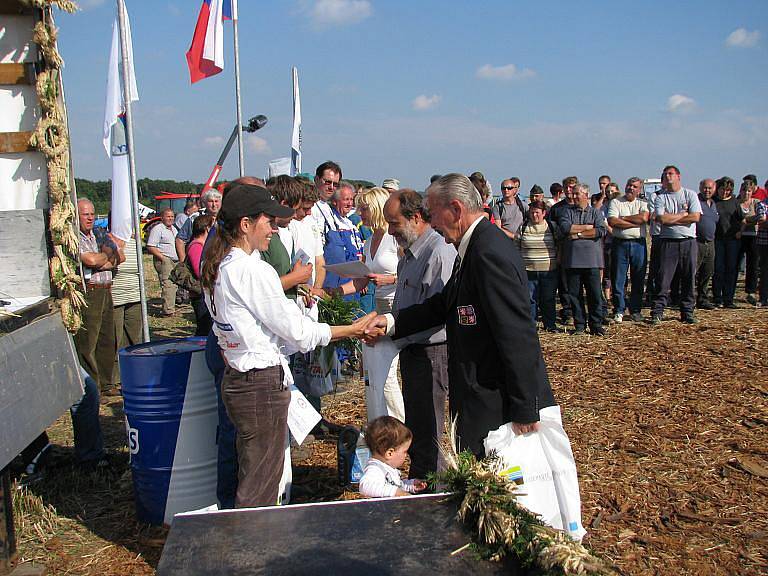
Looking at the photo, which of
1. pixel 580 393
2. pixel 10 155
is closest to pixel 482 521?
pixel 10 155

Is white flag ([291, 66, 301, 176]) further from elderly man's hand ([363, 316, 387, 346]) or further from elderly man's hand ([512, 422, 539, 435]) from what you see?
elderly man's hand ([512, 422, 539, 435])

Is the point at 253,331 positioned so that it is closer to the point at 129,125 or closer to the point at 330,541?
the point at 330,541

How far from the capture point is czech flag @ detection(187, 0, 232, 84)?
1013cm

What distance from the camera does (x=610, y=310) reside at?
39.7 feet

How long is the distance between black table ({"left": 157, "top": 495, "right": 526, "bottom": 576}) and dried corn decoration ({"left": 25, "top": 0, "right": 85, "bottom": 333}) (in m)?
2.36

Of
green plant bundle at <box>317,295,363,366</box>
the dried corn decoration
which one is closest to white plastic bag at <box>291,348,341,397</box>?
green plant bundle at <box>317,295,363,366</box>

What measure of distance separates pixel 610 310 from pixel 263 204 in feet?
31.8

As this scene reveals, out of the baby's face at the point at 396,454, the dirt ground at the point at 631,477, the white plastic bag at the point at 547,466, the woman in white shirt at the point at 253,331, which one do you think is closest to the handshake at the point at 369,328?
the woman in white shirt at the point at 253,331

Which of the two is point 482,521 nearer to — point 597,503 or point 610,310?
point 597,503

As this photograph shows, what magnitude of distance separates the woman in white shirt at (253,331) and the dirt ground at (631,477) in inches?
42.7

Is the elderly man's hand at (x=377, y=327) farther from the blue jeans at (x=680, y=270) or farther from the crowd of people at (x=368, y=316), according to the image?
the blue jeans at (x=680, y=270)

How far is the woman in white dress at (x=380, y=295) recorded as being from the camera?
4629 millimetres

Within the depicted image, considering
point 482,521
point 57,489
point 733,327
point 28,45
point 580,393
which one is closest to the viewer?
point 482,521

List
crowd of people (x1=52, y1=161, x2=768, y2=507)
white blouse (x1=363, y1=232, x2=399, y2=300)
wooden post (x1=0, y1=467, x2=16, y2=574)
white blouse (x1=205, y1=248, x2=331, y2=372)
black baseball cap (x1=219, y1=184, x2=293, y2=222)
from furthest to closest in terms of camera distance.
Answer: white blouse (x1=363, y1=232, x2=399, y2=300) → wooden post (x1=0, y1=467, x2=16, y2=574) → black baseball cap (x1=219, y1=184, x2=293, y2=222) → white blouse (x1=205, y1=248, x2=331, y2=372) → crowd of people (x1=52, y1=161, x2=768, y2=507)
